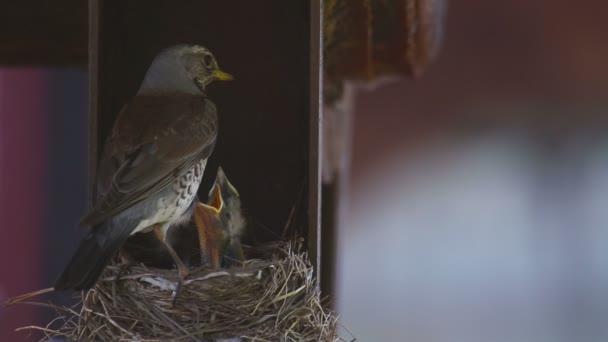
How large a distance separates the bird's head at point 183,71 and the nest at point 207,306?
378 millimetres

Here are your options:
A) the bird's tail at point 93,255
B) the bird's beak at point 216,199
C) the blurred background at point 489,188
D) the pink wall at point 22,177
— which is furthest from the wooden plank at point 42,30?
the blurred background at point 489,188

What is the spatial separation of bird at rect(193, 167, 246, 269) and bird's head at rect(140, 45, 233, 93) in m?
0.20

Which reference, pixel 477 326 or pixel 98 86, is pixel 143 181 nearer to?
pixel 98 86

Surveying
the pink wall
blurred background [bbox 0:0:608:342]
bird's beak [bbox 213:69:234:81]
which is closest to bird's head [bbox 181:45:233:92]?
bird's beak [bbox 213:69:234:81]

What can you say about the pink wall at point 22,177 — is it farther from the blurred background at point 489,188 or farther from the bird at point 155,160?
the bird at point 155,160

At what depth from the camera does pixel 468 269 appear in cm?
564

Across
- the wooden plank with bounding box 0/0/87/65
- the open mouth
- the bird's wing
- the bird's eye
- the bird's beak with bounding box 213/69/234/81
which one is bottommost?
the bird's wing

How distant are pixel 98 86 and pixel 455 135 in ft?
11.4

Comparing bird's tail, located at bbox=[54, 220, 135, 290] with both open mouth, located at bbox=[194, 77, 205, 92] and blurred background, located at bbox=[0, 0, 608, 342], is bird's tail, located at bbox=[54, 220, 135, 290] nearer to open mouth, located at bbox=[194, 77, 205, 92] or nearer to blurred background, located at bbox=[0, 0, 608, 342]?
open mouth, located at bbox=[194, 77, 205, 92]

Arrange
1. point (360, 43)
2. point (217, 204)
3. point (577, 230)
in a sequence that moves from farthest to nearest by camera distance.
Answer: point (577, 230) < point (360, 43) < point (217, 204)

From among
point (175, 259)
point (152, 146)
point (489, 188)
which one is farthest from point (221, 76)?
point (489, 188)

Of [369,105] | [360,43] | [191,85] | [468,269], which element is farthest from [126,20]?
[468,269]

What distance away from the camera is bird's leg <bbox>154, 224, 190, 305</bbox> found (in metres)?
2.17

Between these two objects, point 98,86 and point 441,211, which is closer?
point 98,86
